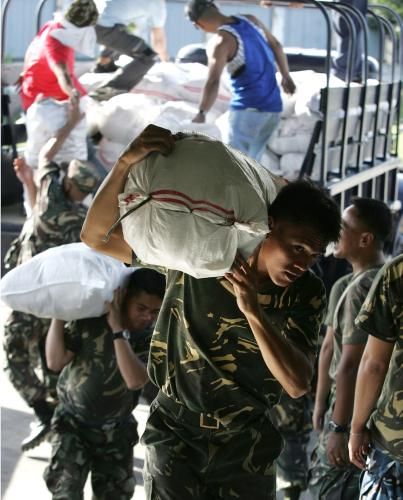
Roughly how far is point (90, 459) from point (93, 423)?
0.47ft

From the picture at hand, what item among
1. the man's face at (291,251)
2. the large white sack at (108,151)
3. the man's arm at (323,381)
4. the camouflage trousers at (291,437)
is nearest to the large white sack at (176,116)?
the large white sack at (108,151)

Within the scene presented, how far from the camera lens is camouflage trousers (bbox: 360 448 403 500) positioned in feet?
9.80

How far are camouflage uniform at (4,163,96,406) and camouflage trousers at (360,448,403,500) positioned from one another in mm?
2412

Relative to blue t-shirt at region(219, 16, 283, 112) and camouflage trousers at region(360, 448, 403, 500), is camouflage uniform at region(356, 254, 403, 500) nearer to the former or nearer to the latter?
camouflage trousers at region(360, 448, 403, 500)

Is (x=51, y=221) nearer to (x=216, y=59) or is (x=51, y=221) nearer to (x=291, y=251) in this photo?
(x=216, y=59)

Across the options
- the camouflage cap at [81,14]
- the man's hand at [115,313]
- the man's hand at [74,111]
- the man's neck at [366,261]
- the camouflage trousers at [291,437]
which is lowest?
the camouflage trousers at [291,437]

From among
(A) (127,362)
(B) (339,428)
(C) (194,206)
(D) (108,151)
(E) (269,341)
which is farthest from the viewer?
(D) (108,151)

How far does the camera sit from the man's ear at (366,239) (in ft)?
12.8

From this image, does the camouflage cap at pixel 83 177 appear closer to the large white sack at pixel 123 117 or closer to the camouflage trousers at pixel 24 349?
the camouflage trousers at pixel 24 349

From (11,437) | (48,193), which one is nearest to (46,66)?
(48,193)

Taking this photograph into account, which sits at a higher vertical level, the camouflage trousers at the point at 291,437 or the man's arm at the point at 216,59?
the man's arm at the point at 216,59

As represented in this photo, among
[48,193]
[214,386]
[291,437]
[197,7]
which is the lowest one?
[291,437]

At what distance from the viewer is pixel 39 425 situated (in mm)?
5219

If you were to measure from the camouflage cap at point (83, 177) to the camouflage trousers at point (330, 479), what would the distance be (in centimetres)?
196
